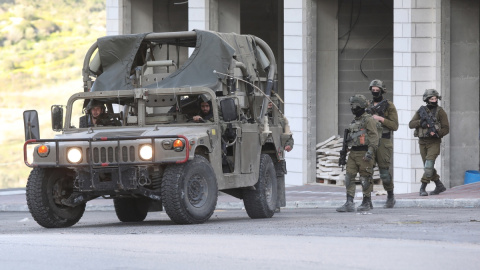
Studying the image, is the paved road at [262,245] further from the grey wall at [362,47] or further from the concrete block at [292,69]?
the grey wall at [362,47]

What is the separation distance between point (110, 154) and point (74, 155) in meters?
0.46

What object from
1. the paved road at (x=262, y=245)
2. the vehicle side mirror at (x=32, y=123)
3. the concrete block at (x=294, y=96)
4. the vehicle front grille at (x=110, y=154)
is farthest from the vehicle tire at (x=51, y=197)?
the concrete block at (x=294, y=96)

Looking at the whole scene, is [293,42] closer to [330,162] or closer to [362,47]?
[362,47]

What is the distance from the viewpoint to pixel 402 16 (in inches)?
971

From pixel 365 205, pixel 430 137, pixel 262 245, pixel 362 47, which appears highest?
pixel 362 47

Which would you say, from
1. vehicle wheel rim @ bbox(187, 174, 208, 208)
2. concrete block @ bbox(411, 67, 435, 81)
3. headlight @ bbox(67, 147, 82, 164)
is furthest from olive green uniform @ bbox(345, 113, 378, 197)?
concrete block @ bbox(411, 67, 435, 81)

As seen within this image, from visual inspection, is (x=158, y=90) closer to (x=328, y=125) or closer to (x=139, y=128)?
(x=139, y=128)

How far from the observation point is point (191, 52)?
17344mm

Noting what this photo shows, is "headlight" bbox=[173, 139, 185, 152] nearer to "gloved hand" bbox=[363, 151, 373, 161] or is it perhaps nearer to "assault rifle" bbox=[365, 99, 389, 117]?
"gloved hand" bbox=[363, 151, 373, 161]

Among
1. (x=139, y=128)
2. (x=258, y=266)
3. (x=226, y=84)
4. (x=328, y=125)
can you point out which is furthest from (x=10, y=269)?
(x=328, y=125)

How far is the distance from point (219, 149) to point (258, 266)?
624cm

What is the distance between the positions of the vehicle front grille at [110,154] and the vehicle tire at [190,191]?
477 millimetres

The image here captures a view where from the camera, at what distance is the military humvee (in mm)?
14844

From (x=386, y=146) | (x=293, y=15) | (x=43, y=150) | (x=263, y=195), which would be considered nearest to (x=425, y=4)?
(x=293, y=15)
